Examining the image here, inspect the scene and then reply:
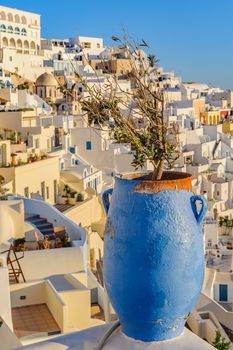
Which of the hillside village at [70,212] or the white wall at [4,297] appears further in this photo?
the hillside village at [70,212]

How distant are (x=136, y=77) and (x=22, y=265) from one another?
8.50 metres

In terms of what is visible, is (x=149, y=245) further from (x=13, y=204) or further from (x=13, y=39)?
(x=13, y=39)

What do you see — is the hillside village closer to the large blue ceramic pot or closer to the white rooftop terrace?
the large blue ceramic pot

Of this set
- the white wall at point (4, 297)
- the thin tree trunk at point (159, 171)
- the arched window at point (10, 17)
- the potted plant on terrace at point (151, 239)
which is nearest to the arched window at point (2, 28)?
the arched window at point (10, 17)

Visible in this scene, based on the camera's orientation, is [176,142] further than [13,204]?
No

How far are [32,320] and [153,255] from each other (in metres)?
6.97

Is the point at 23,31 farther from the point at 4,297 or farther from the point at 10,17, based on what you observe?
the point at 4,297

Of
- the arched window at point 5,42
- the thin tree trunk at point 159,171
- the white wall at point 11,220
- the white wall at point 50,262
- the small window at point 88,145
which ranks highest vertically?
the arched window at point 5,42

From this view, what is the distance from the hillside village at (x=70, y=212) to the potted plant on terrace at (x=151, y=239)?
281 millimetres

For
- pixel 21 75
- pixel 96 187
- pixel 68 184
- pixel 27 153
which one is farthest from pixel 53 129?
pixel 21 75

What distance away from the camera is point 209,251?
27.6m

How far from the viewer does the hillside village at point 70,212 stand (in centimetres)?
951

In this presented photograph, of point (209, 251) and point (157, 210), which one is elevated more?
point (157, 210)

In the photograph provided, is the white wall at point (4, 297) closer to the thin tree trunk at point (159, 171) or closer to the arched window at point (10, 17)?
the thin tree trunk at point (159, 171)
